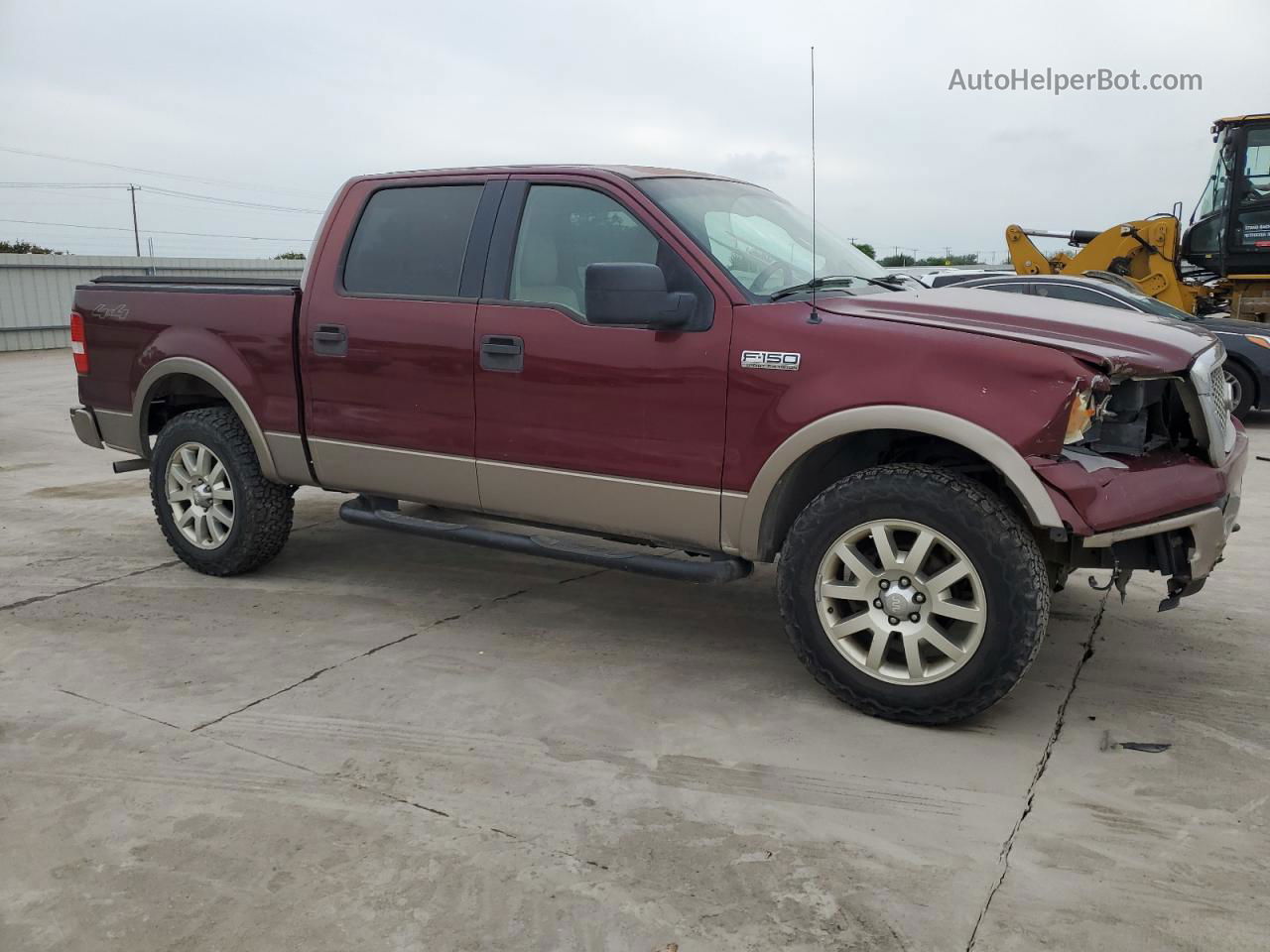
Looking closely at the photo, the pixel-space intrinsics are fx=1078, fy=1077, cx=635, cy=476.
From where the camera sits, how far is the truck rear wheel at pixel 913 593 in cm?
352

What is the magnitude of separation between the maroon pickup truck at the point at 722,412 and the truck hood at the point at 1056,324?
0.06ft

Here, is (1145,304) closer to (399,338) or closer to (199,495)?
(399,338)

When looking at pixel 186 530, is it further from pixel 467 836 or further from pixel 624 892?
pixel 624 892

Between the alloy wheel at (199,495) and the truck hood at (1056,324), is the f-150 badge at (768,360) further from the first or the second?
the alloy wheel at (199,495)

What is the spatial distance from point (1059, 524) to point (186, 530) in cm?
433

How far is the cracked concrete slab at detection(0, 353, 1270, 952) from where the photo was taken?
269 centimetres

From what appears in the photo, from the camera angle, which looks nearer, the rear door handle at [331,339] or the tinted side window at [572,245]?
the tinted side window at [572,245]

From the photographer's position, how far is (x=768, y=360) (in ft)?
12.7

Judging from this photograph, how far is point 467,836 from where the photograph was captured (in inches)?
120

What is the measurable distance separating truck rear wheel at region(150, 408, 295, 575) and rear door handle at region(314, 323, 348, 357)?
0.80m

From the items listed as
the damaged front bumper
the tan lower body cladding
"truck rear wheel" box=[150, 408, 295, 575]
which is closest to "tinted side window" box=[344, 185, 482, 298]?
the tan lower body cladding

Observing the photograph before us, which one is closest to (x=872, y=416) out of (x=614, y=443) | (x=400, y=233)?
(x=614, y=443)

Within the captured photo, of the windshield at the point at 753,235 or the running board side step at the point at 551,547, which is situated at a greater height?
the windshield at the point at 753,235

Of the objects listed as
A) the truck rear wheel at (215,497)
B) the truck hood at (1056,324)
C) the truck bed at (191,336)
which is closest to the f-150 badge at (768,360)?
the truck hood at (1056,324)
